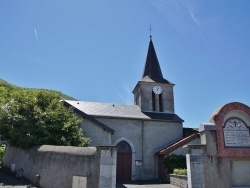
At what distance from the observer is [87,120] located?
51.3 feet

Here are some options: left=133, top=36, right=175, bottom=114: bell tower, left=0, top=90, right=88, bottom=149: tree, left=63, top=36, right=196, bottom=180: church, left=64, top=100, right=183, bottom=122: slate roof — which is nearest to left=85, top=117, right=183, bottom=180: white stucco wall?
left=63, top=36, right=196, bottom=180: church

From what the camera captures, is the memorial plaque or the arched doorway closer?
the memorial plaque

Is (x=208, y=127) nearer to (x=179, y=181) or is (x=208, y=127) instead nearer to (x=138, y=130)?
(x=179, y=181)

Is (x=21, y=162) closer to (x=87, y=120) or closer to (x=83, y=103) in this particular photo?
(x=87, y=120)

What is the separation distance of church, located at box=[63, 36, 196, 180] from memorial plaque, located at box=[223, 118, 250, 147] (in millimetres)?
8810

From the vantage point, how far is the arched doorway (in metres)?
17.1

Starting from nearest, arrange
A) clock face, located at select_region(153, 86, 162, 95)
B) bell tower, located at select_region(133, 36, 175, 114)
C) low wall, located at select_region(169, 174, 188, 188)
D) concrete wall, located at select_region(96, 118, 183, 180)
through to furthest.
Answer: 1. low wall, located at select_region(169, 174, 188, 188)
2. concrete wall, located at select_region(96, 118, 183, 180)
3. bell tower, located at select_region(133, 36, 175, 114)
4. clock face, located at select_region(153, 86, 162, 95)

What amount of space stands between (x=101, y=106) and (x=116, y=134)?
3647 millimetres

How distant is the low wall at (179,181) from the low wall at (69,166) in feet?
20.1

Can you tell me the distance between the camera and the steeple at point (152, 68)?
24.1 metres

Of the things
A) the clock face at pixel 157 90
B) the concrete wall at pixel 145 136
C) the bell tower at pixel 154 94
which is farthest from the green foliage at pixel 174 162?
the clock face at pixel 157 90

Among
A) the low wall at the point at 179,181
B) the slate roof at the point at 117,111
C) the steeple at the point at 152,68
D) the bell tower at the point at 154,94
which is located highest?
the steeple at the point at 152,68

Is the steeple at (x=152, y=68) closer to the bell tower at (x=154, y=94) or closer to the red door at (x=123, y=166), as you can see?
the bell tower at (x=154, y=94)

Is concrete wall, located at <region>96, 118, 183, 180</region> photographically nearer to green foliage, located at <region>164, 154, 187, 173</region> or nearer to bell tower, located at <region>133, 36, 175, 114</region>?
green foliage, located at <region>164, 154, 187, 173</region>
